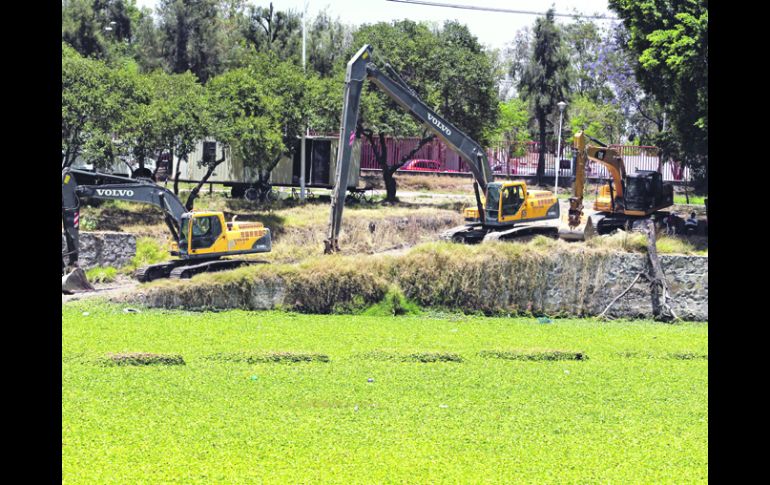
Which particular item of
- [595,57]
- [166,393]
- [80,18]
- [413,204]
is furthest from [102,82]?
[595,57]

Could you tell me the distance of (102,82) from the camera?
122 ft

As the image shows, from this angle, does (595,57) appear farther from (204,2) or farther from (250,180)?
(250,180)

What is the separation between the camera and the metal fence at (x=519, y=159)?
2251 inches

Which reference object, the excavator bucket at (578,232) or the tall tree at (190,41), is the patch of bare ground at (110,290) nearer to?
the excavator bucket at (578,232)

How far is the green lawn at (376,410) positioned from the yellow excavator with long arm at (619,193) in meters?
13.8

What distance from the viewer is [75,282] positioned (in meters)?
26.8

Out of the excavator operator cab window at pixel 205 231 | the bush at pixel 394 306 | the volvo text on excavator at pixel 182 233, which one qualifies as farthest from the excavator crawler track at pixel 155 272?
the bush at pixel 394 306

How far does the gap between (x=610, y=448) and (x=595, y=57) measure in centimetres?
6536

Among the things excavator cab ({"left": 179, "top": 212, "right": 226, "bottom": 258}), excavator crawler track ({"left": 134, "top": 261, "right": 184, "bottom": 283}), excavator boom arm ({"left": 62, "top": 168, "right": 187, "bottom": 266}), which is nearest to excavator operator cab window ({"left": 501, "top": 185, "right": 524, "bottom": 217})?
excavator cab ({"left": 179, "top": 212, "right": 226, "bottom": 258})

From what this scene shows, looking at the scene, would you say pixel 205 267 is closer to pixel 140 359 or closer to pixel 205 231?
pixel 205 231

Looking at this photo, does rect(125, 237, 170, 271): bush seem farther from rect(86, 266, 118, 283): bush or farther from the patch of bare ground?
the patch of bare ground

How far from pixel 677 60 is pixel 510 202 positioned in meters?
9.58

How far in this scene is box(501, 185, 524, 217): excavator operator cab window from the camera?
109 ft

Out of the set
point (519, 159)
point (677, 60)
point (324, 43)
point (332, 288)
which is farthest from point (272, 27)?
point (332, 288)
